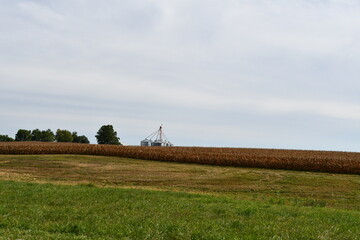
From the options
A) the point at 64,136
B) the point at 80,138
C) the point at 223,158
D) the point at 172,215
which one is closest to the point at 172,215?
the point at 172,215

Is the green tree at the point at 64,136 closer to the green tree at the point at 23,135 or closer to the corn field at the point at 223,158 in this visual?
the green tree at the point at 23,135

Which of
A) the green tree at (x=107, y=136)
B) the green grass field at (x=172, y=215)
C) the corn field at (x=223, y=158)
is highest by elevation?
the green tree at (x=107, y=136)

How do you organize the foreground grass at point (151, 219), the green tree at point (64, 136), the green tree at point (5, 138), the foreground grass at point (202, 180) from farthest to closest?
the green tree at point (5, 138) → the green tree at point (64, 136) → the foreground grass at point (202, 180) → the foreground grass at point (151, 219)

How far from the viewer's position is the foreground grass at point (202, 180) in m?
28.3

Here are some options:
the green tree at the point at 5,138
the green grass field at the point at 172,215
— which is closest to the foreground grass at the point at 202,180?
the green grass field at the point at 172,215

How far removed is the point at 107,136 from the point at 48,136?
24.6 meters

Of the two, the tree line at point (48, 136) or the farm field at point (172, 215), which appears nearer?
the farm field at point (172, 215)

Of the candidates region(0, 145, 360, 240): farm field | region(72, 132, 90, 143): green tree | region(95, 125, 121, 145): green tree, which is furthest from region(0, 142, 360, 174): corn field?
region(72, 132, 90, 143): green tree

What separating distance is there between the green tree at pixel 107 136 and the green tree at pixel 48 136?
879 inches

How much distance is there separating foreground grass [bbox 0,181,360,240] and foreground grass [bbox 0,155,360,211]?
6.97 meters

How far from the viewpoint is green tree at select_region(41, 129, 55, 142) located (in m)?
119

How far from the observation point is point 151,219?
49.4ft

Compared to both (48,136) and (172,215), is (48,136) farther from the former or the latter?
(172,215)

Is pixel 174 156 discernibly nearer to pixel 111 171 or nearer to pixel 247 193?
pixel 111 171
